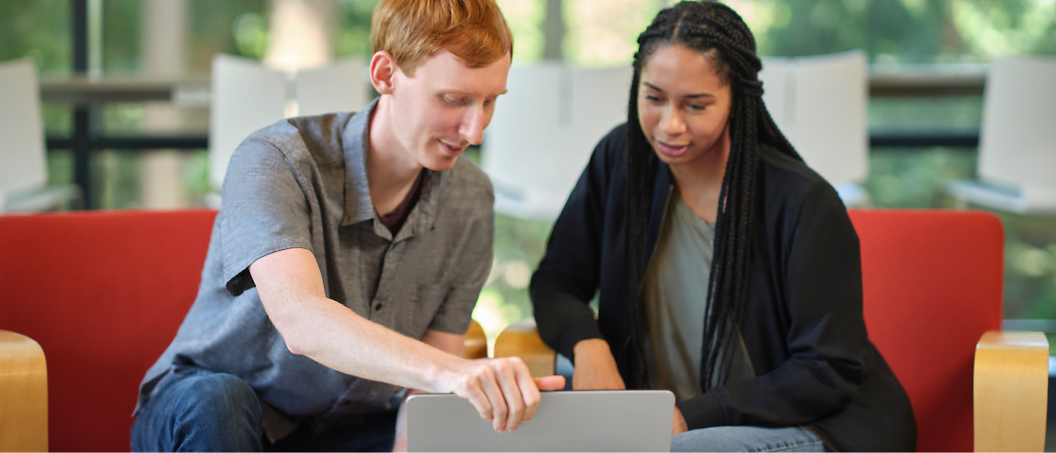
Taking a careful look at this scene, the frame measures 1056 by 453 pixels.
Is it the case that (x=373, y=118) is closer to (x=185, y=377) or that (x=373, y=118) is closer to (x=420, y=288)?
(x=420, y=288)

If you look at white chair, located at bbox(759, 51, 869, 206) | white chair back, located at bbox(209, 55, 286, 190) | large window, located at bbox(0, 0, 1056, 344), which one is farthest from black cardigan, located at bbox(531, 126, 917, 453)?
large window, located at bbox(0, 0, 1056, 344)

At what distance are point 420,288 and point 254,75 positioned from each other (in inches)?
87.6

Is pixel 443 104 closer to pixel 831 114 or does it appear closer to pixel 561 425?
pixel 561 425

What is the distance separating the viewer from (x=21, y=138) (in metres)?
3.13

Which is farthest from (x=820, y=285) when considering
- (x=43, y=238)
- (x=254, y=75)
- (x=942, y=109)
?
(x=942, y=109)

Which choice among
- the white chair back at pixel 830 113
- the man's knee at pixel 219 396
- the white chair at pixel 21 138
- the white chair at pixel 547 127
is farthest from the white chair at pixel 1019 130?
the white chair at pixel 21 138

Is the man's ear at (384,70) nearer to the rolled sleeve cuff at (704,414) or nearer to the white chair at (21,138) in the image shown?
the rolled sleeve cuff at (704,414)

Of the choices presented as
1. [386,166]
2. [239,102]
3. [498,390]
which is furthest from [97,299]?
[239,102]

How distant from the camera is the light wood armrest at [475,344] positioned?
1.56 m

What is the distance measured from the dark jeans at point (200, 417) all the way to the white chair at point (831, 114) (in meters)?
2.51

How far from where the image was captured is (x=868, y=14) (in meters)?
4.07

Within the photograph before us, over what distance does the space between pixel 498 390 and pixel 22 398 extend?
0.72 metres

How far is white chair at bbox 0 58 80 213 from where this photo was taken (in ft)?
10.1

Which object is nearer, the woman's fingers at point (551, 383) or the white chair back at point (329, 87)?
the woman's fingers at point (551, 383)
